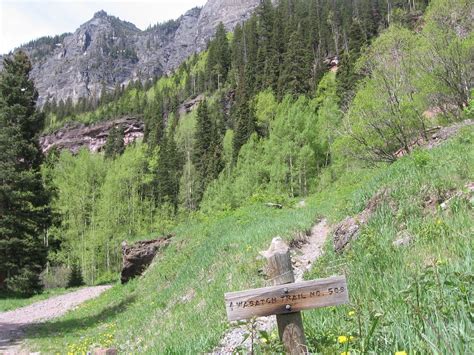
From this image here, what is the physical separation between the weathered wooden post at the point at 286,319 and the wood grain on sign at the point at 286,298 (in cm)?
6

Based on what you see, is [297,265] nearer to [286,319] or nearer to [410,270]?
[410,270]

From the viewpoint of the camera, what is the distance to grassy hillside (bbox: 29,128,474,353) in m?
2.62

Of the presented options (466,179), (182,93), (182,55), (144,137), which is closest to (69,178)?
(144,137)

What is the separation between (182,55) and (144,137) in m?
85.9

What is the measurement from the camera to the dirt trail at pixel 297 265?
4917mm

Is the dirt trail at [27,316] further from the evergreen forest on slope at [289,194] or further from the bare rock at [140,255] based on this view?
the bare rock at [140,255]

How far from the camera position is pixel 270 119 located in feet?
177

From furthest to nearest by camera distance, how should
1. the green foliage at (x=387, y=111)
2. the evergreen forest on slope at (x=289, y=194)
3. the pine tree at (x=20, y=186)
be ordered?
the pine tree at (x=20, y=186)
the green foliage at (x=387, y=111)
the evergreen forest on slope at (x=289, y=194)

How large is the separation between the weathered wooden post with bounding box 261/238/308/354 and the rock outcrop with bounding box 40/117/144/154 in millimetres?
89084

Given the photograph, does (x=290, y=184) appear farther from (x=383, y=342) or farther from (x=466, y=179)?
(x=383, y=342)

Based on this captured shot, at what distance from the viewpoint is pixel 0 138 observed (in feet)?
80.7

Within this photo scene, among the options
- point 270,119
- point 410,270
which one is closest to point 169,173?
point 270,119

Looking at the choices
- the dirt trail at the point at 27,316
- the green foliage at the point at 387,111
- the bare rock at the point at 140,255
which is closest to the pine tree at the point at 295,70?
the bare rock at the point at 140,255

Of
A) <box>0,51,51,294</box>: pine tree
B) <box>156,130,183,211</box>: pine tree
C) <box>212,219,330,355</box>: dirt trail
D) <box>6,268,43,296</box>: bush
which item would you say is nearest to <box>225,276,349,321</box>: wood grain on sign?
<box>212,219,330,355</box>: dirt trail
